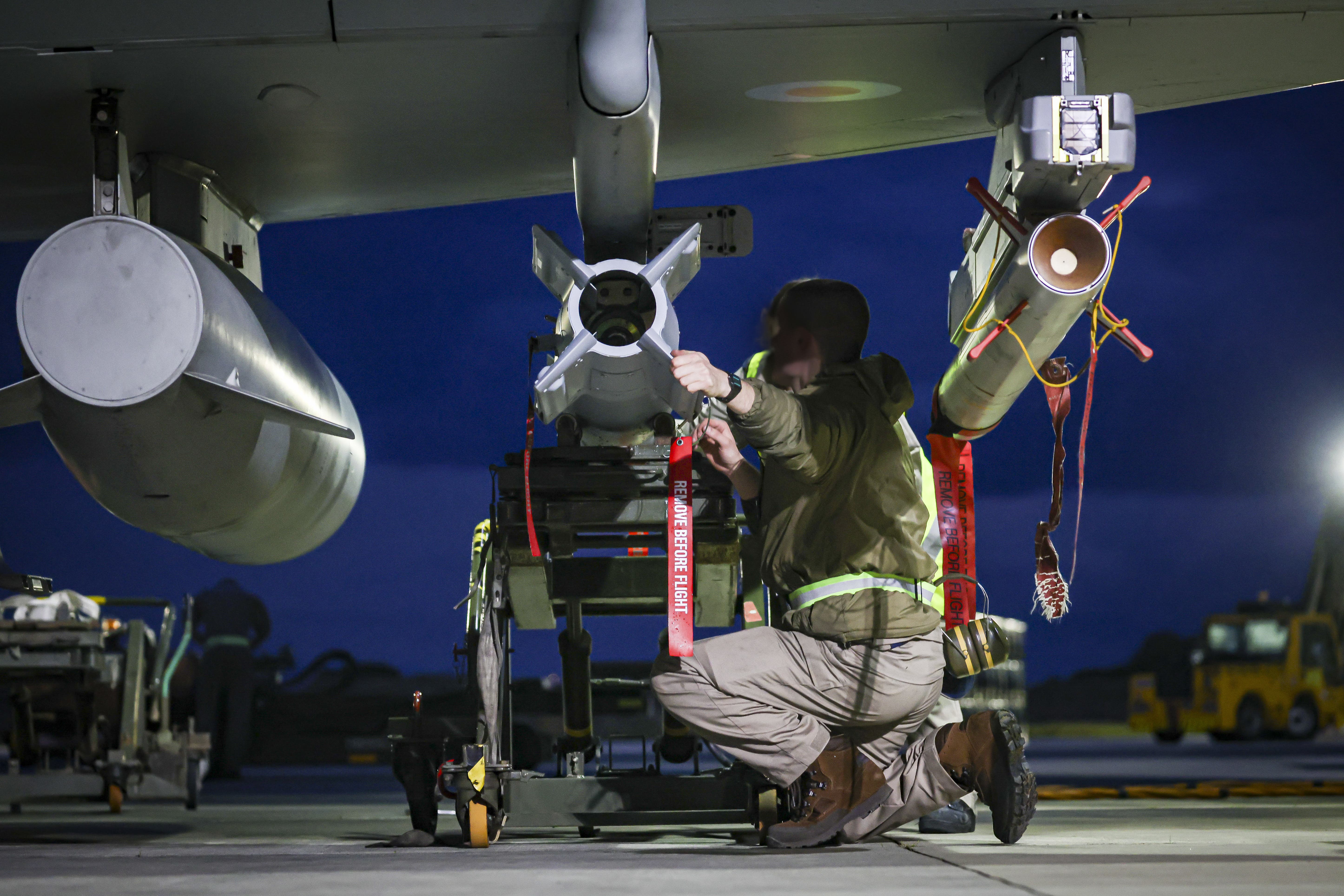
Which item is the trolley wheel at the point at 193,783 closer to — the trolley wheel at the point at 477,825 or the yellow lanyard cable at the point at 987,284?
the trolley wheel at the point at 477,825

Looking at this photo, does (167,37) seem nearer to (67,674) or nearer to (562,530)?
(562,530)

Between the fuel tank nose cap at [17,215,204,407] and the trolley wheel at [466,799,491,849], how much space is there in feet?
6.07

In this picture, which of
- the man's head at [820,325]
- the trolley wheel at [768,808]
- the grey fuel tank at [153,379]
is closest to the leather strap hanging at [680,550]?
the man's head at [820,325]

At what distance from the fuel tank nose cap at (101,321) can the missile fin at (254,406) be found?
0.35 feet

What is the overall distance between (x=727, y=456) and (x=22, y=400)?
8.55ft

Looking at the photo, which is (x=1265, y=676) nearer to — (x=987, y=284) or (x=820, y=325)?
(x=987, y=284)

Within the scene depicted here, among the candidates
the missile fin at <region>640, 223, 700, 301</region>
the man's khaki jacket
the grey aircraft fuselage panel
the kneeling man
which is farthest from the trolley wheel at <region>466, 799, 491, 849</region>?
the grey aircraft fuselage panel

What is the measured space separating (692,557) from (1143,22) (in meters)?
2.58

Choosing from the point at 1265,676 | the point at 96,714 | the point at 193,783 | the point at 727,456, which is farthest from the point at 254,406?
the point at 1265,676

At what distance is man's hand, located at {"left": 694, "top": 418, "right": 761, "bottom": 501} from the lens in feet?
13.9

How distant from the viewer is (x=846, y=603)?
12.9 feet

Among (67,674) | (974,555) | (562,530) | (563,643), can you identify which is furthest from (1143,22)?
(67,674)

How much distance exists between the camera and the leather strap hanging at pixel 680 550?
12.9ft

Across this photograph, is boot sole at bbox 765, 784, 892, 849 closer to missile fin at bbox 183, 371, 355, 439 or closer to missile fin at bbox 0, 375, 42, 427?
missile fin at bbox 183, 371, 355, 439
